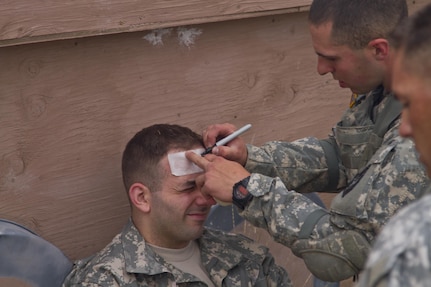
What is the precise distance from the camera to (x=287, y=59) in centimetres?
442

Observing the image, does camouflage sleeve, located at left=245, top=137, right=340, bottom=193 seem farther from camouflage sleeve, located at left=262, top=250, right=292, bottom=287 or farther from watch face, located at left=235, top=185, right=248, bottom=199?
watch face, located at left=235, top=185, right=248, bottom=199

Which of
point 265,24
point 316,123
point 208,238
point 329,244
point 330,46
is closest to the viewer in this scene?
point 329,244

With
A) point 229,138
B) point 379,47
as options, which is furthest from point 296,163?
point 379,47

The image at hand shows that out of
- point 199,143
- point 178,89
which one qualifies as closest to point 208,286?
point 199,143

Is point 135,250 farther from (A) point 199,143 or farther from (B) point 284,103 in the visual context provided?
(B) point 284,103

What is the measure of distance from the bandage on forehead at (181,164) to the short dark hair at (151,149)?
0.12ft

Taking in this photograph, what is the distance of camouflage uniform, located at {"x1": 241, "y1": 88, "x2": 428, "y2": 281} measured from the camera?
303 centimetres

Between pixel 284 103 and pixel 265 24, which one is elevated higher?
pixel 265 24

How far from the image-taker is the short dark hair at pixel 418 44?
1.68m

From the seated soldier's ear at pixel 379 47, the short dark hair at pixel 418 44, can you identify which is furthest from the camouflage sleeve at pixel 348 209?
the short dark hair at pixel 418 44

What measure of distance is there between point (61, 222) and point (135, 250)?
0.39 meters

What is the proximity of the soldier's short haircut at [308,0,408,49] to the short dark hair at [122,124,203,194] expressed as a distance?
0.79 meters

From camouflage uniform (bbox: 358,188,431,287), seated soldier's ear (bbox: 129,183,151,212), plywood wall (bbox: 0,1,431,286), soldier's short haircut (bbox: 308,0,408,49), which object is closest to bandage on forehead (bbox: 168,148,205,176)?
seated soldier's ear (bbox: 129,183,151,212)

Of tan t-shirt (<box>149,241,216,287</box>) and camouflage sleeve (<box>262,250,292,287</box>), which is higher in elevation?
tan t-shirt (<box>149,241,216,287</box>)
